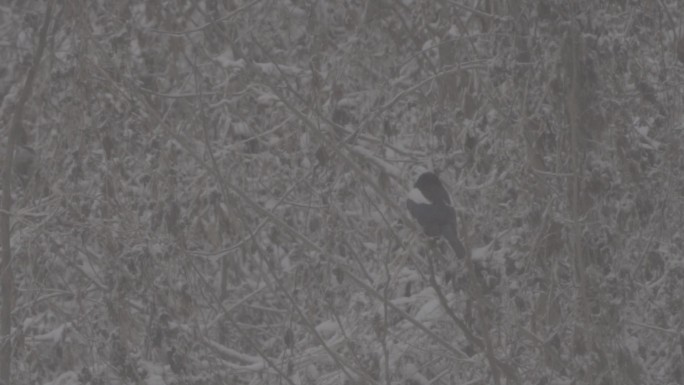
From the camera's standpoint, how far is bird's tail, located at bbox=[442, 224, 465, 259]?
5129 mm

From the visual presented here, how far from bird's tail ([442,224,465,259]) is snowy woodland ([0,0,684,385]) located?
2.8 inches

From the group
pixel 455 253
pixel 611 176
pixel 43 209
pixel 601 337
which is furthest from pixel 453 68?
pixel 43 209

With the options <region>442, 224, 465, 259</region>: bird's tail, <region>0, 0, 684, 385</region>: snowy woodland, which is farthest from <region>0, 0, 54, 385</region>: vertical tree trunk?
<region>442, 224, 465, 259</region>: bird's tail

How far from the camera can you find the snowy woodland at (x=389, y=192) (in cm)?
422

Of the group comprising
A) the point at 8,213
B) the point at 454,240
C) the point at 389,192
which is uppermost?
the point at 8,213

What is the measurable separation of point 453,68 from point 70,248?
1864mm

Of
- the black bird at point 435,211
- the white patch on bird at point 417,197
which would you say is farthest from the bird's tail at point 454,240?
the white patch on bird at point 417,197

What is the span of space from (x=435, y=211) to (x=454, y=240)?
16 centimetres

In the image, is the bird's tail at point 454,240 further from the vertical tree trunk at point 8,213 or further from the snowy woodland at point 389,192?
the vertical tree trunk at point 8,213

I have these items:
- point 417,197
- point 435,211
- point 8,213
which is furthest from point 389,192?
point 8,213

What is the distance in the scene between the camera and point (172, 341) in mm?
4723

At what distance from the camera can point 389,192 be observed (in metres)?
6.91

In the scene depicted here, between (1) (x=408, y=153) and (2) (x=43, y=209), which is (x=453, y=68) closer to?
(1) (x=408, y=153)

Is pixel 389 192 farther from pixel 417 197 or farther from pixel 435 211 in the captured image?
pixel 435 211
